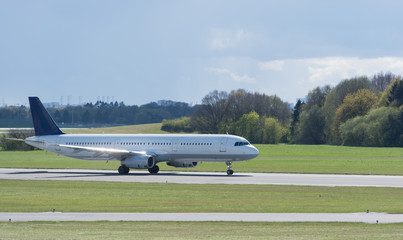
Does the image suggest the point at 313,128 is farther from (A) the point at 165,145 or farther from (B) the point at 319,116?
(A) the point at 165,145

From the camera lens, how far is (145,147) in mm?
63625

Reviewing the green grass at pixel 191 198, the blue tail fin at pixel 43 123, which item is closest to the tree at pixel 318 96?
the blue tail fin at pixel 43 123

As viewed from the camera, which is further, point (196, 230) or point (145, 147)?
point (145, 147)

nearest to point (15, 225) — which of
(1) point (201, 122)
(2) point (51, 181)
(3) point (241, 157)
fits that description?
(2) point (51, 181)

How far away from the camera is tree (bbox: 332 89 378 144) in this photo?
13912cm

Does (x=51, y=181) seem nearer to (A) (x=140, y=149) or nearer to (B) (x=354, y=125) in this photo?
(A) (x=140, y=149)

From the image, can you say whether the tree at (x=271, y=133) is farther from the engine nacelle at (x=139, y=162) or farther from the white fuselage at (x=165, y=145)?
the engine nacelle at (x=139, y=162)

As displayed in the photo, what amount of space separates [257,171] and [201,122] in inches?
4159

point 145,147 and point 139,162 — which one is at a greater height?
point 145,147

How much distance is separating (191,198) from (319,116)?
117 metres

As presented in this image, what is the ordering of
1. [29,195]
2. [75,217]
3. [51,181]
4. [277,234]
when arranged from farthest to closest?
[51,181], [29,195], [75,217], [277,234]

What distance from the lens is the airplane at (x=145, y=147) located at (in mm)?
60125

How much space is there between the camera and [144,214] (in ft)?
98.4

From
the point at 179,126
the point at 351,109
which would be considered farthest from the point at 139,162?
the point at 179,126
